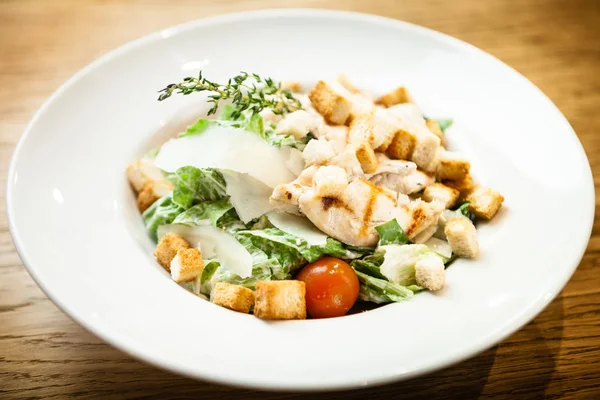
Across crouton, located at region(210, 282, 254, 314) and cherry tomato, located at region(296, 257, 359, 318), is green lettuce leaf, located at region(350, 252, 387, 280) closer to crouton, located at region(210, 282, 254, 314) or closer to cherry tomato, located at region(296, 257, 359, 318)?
cherry tomato, located at region(296, 257, 359, 318)

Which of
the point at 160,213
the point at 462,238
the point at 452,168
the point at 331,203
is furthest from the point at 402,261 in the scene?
the point at 160,213

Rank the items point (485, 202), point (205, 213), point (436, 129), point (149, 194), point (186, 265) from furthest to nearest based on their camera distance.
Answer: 1. point (436, 129)
2. point (149, 194)
3. point (205, 213)
4. point (485, 202)
5. point (186, 265)

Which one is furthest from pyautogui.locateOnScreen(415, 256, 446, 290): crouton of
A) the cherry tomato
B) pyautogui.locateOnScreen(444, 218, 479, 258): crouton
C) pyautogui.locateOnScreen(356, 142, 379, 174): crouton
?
pyautogui.locateOnScreen(356, 142, 379, 174): crouton

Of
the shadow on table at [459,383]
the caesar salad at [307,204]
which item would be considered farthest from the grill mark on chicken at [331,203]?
the shadow on table at [459,383]

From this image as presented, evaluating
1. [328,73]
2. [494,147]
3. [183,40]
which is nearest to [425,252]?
[494,147]

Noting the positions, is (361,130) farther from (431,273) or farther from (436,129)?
(431,273)

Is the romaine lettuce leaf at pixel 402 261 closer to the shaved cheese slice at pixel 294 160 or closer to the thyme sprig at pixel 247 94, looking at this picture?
the shaved cheese slice at pixel 294 160
